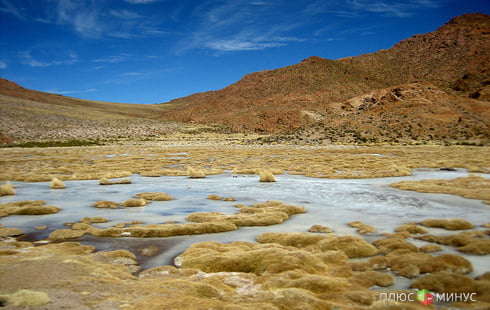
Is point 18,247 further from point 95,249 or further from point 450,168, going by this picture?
point 450,168

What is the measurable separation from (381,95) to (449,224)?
Answer: 85837mm

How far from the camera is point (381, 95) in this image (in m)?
89.8

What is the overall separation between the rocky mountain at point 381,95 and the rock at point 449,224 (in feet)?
191

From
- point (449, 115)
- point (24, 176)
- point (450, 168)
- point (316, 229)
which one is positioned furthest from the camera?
point (449, 115)

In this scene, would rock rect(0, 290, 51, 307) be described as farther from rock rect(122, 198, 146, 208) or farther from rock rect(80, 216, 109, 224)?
rock rect(122, 198, 146, 208)

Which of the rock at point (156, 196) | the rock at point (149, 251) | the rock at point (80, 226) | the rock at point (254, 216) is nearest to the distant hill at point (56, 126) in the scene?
the rock at point (156, 196)

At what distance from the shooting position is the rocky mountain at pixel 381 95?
227ft

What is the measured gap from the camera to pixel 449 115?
6912 centimetres

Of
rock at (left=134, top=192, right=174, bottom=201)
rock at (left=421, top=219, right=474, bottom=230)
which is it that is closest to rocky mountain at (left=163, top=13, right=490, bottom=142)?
rock at (left=134, top=192, right=174, bottom=201)

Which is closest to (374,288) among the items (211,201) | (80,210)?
(211,201)

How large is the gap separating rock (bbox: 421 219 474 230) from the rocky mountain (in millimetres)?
58230

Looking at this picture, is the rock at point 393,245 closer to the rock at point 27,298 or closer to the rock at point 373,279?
the rock at point 373,279

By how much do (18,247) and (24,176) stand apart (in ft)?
64.0

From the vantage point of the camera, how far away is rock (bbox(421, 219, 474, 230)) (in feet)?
34.8
